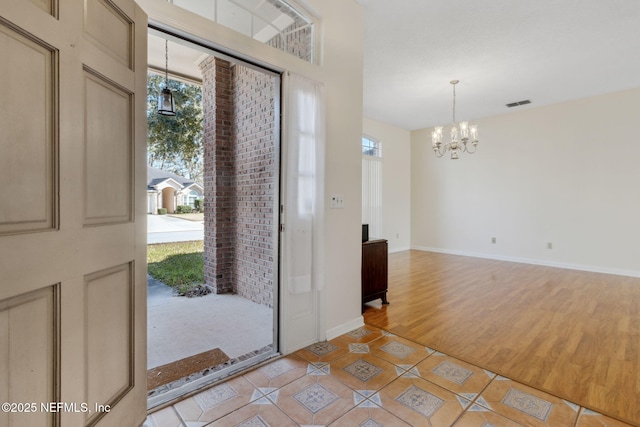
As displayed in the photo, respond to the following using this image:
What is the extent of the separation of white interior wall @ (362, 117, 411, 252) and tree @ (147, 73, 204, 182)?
3505mm

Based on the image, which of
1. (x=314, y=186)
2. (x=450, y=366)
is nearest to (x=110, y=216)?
(x=314, y=186)

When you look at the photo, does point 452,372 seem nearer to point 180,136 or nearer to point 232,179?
point 232,179

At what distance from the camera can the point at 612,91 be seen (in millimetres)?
4781

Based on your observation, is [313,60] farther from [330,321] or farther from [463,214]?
[463,214]

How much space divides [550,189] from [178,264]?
6960 mm

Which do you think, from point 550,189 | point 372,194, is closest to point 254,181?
point 372,194

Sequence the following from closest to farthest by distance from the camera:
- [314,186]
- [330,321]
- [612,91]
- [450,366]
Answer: [450,366], [314,186], [330,321], [612,91]

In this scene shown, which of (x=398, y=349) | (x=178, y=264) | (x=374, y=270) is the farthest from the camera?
(x=178, y=264)

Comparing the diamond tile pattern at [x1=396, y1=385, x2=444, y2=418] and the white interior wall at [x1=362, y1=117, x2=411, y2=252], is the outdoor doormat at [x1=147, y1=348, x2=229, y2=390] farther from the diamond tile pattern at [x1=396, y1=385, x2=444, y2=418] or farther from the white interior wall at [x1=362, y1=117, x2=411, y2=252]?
the white interior wall at [x1=362, y1=117, x2=411, y2=252]

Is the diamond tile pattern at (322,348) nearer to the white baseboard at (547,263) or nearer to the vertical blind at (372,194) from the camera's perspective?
the vertical blind at (372,194)

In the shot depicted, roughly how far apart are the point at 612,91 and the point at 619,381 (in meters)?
5.13

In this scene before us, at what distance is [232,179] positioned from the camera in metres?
3.88

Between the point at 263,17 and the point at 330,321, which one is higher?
the point at 263,17

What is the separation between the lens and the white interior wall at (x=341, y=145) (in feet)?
7.89
